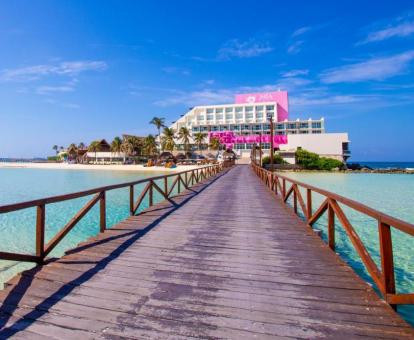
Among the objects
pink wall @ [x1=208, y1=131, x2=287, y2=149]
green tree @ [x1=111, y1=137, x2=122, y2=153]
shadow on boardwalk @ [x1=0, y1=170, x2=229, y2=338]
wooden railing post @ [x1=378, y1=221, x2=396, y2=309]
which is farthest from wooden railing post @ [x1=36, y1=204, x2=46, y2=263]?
green tree @ [x1=111, y1=137, x2=122, y2=153]

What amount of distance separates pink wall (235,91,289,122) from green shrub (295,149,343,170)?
112 feet

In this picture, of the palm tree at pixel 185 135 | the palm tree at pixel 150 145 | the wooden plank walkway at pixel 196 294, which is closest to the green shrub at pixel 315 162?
the palm tree at pixel 185 135

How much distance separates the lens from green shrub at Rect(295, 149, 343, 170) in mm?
61000

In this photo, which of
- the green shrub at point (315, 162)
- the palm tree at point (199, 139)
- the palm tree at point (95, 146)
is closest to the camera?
the green shrub at point (315, 162)

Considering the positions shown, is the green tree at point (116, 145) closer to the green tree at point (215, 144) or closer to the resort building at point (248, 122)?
the resort building at point (248, 122)

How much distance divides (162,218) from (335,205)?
4.69 m

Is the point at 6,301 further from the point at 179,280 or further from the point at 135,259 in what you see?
the point at 179,280

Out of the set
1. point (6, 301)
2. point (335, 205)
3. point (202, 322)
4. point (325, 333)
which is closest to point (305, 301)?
point (325, 333)

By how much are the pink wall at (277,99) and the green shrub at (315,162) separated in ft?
112

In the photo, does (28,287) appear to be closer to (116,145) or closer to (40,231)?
(40,231)

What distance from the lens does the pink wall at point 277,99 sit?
94.9m

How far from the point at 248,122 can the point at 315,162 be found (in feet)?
111

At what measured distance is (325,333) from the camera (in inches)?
94.9

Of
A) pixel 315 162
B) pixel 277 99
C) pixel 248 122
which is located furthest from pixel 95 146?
pixel 315 162
